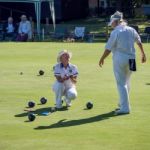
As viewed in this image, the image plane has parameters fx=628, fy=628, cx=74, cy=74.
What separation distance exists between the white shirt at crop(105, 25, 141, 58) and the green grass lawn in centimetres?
124

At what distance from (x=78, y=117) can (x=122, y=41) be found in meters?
1.66

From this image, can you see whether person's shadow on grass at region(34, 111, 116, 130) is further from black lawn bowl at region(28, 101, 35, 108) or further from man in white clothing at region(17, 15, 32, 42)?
man in white clothing at region(17, 15, 32, 42)

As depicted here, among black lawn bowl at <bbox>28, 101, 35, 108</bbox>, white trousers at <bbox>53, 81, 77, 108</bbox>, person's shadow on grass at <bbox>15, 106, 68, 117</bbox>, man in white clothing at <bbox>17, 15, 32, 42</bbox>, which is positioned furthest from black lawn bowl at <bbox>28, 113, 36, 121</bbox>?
man in white clothing at <bbox>17, 15, 32, 42</bbox>

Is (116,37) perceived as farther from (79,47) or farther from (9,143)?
(79,47)

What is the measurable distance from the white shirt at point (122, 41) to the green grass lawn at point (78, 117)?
1236 mm

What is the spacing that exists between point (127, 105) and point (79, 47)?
17.8 m

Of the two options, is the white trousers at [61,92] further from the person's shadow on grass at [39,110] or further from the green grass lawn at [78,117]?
the green grass lawn at [78,117]

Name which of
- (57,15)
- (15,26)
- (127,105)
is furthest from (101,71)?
(57,15)

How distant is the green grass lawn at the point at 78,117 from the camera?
9.63 metres

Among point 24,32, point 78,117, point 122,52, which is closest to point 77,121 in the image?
point 78,117

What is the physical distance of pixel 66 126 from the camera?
10898mm

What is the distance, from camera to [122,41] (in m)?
11.9

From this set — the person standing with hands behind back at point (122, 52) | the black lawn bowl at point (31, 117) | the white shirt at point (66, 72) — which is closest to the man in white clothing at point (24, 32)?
the white shirt at point (66, 72)

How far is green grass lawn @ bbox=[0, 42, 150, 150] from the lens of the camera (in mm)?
9633
